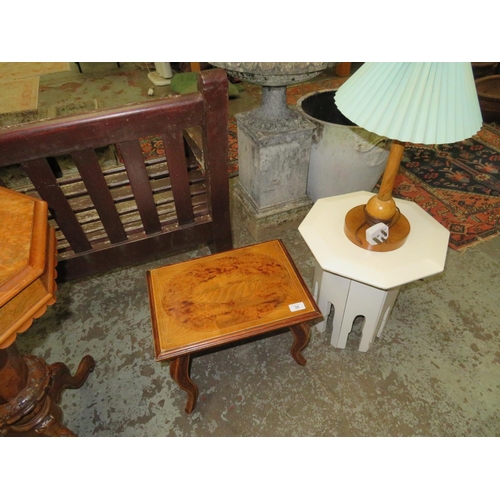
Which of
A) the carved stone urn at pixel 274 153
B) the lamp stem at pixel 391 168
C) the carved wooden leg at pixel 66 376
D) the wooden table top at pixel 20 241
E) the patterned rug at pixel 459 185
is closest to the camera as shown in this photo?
the wooden table top at pixel 20 241

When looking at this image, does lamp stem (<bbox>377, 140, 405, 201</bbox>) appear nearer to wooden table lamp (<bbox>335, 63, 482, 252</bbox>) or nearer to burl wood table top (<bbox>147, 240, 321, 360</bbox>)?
wooden table lamp (<bbox>335, 63, 482, 252</bbox>)

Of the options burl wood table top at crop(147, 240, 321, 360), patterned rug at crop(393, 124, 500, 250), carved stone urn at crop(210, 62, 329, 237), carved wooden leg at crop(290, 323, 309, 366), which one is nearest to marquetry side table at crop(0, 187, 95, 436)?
burl wood table top at crop(147, 240, 321, 360)

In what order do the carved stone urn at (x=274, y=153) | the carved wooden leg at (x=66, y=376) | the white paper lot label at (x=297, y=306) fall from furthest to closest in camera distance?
the carved stone urn at (x=274, y=153) → the carved wooden leg at (x=66, y=376) → the white paper lot label at (x=297, y=306)

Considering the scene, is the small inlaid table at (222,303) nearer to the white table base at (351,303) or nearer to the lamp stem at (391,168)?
the white table base at (351,303)

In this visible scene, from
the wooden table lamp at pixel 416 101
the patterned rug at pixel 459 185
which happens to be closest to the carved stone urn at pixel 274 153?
the wooden table lamp at pixel 416 101

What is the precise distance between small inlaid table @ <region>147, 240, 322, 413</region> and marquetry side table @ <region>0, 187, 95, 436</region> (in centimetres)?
40

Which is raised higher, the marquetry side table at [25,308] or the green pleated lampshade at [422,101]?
the green pleated lampshade at [422,101]

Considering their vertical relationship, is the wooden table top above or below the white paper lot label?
above

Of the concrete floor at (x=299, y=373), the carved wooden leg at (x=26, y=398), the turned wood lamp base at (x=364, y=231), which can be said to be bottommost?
the concrete floor at (x=299, y=373)

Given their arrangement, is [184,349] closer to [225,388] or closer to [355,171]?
[225,388]

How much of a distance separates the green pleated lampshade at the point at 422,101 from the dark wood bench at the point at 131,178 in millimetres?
587

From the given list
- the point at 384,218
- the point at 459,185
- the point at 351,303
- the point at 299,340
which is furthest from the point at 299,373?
the point at 459,185

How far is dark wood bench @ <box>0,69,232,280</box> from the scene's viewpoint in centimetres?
121

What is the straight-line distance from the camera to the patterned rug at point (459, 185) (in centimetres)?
224
